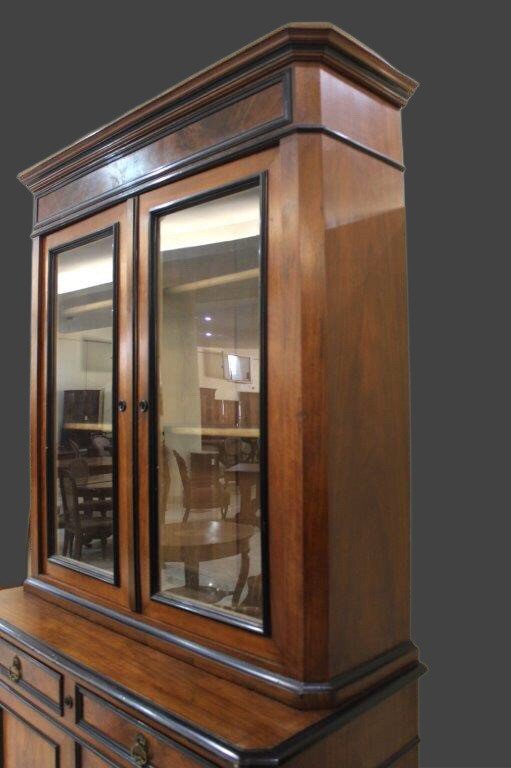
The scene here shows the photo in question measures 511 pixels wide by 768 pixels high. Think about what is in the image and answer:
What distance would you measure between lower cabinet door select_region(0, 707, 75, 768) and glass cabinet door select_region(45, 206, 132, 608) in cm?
45

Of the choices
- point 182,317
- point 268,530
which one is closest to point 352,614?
point 268,530

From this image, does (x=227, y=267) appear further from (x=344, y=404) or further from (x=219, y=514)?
(x=219, y=514)

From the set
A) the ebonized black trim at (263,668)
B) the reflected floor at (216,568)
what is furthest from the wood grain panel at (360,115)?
the ebonized black trim at (263,668)

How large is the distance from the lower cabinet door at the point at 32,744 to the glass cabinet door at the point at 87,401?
17.9 inches

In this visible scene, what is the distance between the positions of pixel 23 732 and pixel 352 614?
1.25 meters

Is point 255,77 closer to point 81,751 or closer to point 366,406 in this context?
point 366,406

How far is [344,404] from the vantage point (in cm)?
148

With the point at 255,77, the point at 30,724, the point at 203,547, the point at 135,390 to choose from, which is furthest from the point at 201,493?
the point at 255,77

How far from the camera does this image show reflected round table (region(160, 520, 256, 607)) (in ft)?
5.41

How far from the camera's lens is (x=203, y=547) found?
70.4 inches

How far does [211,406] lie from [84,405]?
65 centimetres

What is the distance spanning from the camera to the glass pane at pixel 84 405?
206 cm

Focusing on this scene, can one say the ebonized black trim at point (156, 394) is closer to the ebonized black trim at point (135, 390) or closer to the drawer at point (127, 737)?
the ebonized black trim at point (135, 390)

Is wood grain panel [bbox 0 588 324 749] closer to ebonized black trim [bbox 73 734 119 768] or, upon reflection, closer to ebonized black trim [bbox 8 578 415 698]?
ebonized black trim [bbox 8 578 415 698]
